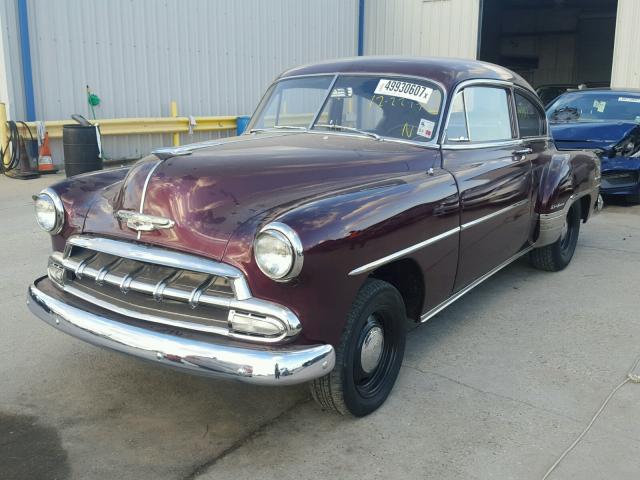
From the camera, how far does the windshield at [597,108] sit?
860cm

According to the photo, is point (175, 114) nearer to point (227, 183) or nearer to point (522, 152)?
point (522, 152)

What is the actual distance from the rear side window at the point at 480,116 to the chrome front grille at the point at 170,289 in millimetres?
1828

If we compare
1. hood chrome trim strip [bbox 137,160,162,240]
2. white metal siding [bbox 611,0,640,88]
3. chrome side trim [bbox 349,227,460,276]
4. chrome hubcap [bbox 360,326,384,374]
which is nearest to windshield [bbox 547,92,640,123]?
white metal siding [bbox 611,0,640,88]

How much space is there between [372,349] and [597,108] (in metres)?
7.27

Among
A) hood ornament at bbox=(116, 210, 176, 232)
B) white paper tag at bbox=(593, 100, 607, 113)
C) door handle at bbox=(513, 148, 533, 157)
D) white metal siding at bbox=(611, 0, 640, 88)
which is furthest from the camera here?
white metal siding at bbox=(611, 0, 640, 88)

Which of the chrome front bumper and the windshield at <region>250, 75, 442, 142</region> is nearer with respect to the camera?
the chrome front bumper

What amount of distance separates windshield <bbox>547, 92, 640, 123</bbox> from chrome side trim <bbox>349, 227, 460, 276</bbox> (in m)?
6.17

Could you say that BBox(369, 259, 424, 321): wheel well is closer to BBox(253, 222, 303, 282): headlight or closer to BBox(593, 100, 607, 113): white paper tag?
BBox(253, 222, 303, 282): headlight

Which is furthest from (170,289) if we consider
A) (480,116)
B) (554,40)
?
(554,40)

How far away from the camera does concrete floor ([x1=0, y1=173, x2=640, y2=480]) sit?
2.60 metres

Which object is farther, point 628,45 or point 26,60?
point 628,45

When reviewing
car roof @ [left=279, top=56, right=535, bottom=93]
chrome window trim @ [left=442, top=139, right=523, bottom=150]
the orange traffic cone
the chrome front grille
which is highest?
car roof @ [left=279, top=56, right=535, bottom=93]

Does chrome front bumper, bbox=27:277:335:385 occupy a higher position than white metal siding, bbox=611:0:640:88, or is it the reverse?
white metal siding, bbox=611:0:640:88

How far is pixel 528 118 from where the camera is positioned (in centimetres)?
489
